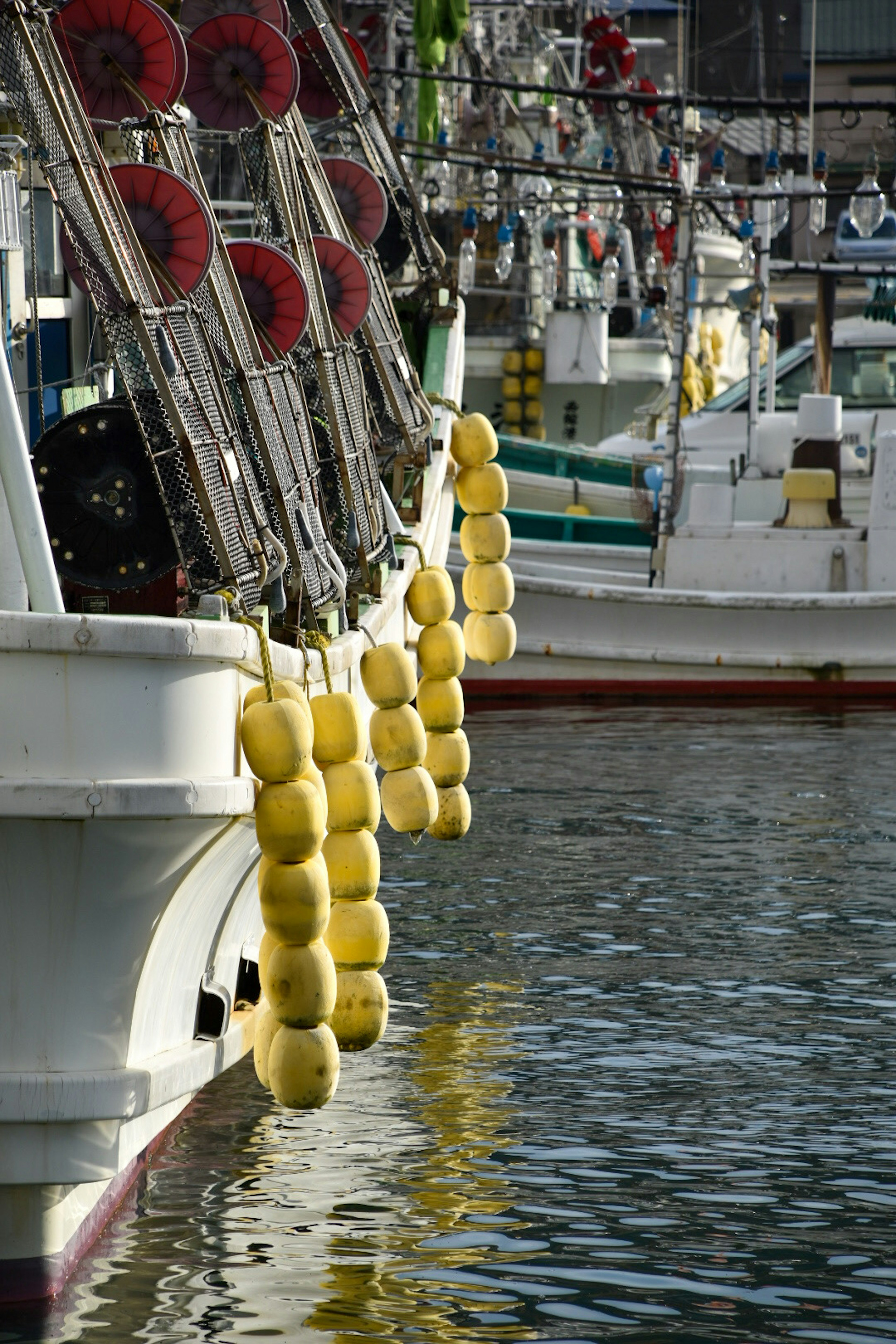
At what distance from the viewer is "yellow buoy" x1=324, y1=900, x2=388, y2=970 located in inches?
248

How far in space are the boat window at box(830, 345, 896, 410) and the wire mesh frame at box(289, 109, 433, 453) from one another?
12108 mm

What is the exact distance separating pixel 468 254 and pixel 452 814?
43.3ft

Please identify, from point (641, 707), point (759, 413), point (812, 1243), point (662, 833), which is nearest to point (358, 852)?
point (812, 1243)

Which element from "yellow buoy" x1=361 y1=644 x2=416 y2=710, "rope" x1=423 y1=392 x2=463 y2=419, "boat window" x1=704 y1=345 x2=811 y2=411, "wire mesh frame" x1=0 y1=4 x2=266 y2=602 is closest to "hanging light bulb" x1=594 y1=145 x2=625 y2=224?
"boat window" x1=704 y1=345 x2=811 y2=411

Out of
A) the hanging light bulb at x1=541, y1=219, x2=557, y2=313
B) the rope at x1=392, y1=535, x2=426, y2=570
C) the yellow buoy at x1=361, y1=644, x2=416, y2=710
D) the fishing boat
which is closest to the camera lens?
the fishing boat

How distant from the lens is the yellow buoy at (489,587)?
11477 mm

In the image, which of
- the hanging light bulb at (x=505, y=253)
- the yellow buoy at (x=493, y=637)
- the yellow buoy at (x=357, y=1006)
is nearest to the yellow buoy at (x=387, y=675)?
the yellow buoy at (x=357, y=1006)

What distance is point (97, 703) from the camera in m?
5.13

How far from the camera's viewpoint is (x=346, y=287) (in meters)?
9.59

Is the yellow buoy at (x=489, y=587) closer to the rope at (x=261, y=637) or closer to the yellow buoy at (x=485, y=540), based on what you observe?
the yellow buoy at (x=485, y=540)

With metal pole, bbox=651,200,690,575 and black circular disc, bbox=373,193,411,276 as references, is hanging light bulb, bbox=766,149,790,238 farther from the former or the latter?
black circular disc, bbox=373,193,411,276

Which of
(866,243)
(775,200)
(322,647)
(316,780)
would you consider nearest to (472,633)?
(322,647)

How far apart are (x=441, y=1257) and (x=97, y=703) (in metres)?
2.00

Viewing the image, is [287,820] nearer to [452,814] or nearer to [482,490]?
[452,814]
